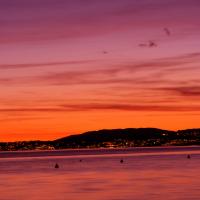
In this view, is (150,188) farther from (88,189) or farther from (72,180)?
(72,180)

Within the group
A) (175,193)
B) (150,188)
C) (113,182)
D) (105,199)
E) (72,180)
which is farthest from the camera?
(72,180)

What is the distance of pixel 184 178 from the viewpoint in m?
83.2

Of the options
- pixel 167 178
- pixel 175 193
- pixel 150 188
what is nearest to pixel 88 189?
pixel 150 188

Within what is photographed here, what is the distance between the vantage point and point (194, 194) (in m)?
62.0

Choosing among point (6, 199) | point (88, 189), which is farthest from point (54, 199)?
point (88, 189)

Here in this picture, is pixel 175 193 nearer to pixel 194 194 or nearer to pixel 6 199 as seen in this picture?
pixel 194 194

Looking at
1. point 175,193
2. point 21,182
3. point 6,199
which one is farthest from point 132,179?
point 6,199

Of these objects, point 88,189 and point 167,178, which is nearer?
point 88,189

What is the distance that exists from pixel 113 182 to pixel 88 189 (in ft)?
31.2

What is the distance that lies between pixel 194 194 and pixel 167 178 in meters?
22.4

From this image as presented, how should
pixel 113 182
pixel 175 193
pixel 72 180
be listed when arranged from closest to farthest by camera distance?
pixel 175 193
pixel 113 182
pixel 72 180

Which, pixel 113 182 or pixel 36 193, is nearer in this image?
pixel 36 193

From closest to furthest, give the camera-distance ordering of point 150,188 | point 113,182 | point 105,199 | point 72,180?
point 105,199
point 150,188
point 113,182
point 72,180

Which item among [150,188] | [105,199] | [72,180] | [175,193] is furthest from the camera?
[72,180]
